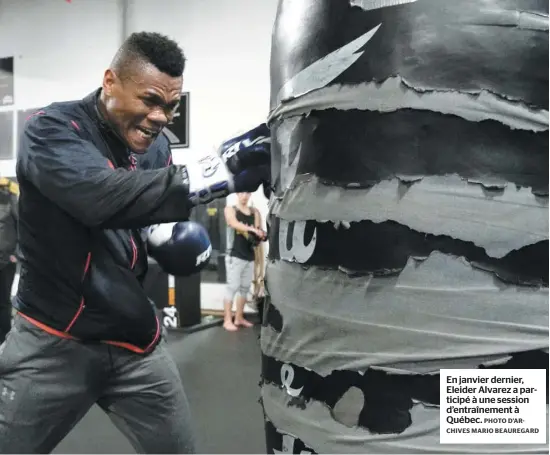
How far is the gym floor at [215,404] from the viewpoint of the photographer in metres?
2.11

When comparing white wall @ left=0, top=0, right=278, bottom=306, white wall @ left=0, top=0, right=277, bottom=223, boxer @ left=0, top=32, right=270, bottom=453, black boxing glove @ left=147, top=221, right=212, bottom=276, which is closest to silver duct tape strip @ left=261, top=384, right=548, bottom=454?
boxer @ left=0, top=32, right=270, bottom=453

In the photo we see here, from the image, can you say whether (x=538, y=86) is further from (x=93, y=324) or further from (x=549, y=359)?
(x=93, y=324)

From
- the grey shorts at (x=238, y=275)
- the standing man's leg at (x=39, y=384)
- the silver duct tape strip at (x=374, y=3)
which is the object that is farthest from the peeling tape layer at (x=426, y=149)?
the grey shorts at (x=238, y=275)

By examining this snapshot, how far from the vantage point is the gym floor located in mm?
2105

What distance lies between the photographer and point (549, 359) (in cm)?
57

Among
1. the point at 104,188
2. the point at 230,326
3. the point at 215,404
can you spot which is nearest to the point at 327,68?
the point at 104,188

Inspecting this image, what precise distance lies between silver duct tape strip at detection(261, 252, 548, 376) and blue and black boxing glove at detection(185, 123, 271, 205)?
17.8 inches

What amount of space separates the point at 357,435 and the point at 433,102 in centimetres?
36

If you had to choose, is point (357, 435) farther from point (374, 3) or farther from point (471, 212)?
point (374, 3)

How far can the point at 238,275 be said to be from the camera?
4059mm

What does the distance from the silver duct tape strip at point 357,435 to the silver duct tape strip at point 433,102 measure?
0.98 ft

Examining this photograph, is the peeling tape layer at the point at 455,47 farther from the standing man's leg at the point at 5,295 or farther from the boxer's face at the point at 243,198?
the boxer's face at the point at 243,198

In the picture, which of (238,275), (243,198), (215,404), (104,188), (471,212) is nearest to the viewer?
(471,212)

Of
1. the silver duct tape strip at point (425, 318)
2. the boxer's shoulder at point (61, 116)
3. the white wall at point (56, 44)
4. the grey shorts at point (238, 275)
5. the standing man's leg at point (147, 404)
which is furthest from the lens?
the white wall at point (56, 44)
